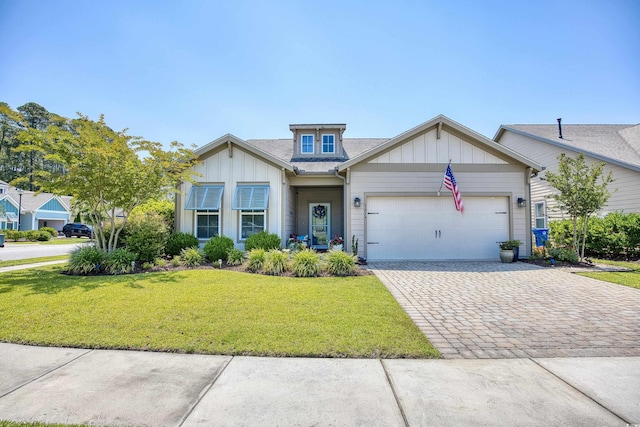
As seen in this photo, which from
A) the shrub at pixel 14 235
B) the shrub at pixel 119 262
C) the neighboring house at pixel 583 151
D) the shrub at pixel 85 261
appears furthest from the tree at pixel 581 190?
the shrub at pixel 14 235

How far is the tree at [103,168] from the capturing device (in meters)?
8.27

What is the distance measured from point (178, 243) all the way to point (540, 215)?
17.7 m

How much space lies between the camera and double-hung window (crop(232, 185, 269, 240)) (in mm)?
11211

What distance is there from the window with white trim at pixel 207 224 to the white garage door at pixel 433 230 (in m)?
6.08

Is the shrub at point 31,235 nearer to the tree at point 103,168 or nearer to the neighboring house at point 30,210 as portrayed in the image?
the neighboring house at point 30,210

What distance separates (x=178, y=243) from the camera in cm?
1056

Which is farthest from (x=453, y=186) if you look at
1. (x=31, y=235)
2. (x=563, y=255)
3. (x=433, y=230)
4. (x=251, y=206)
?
(x=31, y=235)

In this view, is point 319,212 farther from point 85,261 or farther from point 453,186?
point 85,261

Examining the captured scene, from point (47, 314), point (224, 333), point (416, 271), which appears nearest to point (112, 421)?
point (224, 333)

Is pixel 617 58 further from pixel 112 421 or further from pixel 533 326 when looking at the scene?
pixel 112 421

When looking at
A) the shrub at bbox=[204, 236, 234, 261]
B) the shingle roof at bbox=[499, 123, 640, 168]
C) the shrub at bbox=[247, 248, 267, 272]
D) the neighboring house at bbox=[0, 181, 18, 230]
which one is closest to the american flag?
the shrub at bbox=[247, 248, 267, 272]

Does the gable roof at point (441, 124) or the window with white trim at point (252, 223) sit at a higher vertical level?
the gable roof at point (441, 124)

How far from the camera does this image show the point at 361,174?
10969 mm

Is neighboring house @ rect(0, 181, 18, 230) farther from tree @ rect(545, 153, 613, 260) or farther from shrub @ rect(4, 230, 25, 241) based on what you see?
tree @ rect(545, 153, 613, 260)
